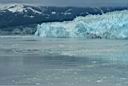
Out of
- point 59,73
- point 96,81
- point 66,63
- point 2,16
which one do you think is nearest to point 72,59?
point 66,63

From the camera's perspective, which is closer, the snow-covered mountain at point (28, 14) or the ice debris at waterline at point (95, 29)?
the ice debris at waterline at point (95, 29)

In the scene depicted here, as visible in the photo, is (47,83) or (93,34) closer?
(47,83)

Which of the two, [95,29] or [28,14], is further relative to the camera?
[28,14]

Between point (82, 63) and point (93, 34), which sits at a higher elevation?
point (82, 63)

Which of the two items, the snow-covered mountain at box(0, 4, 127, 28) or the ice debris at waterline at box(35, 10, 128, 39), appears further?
the snow-covered mountain at box(0, 4, 127, 28)

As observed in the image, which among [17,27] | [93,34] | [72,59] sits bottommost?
[17,27]

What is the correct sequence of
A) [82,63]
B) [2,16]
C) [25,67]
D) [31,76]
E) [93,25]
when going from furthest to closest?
[2,16], [93,25], [82,63], [25,67], [31,76]

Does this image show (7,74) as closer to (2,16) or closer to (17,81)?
(17,81)

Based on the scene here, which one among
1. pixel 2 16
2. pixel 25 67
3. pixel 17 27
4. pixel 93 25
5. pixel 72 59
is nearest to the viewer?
pixel 25 67

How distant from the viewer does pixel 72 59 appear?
15375 millimetres

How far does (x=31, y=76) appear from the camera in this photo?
10562mm

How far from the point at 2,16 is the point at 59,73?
65.0m

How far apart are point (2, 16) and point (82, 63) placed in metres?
62.4

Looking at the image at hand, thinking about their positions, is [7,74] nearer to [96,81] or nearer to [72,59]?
[96,81]
